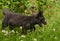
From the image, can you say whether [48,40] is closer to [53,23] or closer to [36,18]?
[36,18]

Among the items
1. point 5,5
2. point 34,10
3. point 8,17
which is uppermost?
point 5,5

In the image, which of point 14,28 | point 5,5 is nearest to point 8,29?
point 14,28

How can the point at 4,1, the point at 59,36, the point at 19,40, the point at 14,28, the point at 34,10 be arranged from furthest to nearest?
the point at 34,10 → the point at 14,28 → the point at 59,36 → the point at 19,40 → the point at 4,1

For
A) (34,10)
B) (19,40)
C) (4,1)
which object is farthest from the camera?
(34,10)

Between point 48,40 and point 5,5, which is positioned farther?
Answer: point 48,40

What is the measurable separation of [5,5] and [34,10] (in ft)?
17.2

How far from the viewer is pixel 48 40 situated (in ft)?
22.9

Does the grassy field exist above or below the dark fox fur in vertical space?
below

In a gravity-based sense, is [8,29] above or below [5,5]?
below

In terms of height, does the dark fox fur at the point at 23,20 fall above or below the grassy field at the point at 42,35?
above

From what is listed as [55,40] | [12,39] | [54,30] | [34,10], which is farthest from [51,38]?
[34,10]

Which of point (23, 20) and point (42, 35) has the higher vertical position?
point (23, 20)

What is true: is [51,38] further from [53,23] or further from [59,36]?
[53,23]

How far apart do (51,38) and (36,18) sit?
785 mm
